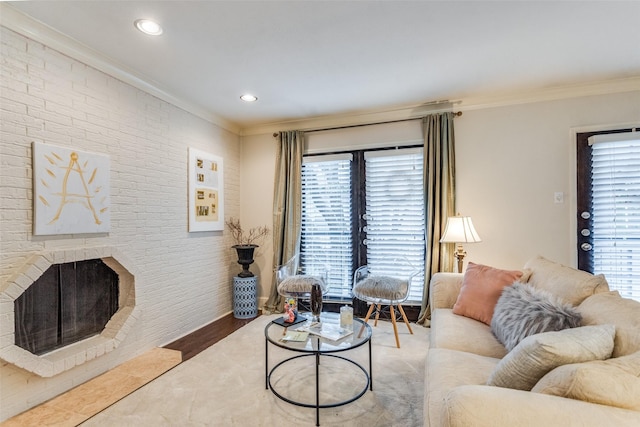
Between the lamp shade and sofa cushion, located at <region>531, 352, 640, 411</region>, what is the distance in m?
2.18

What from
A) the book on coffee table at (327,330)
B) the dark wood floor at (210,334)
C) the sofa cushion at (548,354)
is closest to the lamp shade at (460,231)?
the dark wood floor at (210,334)

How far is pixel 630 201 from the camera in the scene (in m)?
2.94

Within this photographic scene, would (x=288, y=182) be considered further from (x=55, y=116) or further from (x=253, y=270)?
(x=55, y=116)

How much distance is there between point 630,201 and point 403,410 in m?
2.99

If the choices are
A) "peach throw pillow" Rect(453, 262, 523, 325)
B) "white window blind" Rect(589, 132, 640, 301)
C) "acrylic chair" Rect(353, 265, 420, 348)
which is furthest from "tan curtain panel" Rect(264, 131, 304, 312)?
"white window blind" Rect(589, 132, 640, 301)

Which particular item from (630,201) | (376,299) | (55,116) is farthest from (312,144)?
(630,201)

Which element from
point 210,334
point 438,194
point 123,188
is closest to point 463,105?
point 438,194

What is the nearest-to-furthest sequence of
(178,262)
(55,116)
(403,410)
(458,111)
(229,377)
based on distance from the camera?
(403,410), (55,116), (229,377), (178,262), (458,111)

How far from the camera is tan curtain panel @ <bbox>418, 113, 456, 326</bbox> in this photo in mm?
3445

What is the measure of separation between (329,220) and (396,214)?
2.85 feet

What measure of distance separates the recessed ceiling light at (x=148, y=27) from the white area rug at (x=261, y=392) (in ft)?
8.36

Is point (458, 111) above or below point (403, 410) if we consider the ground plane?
above

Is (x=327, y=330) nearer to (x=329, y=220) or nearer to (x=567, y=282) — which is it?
(x=567, y=282)

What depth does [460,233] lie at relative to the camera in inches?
123
